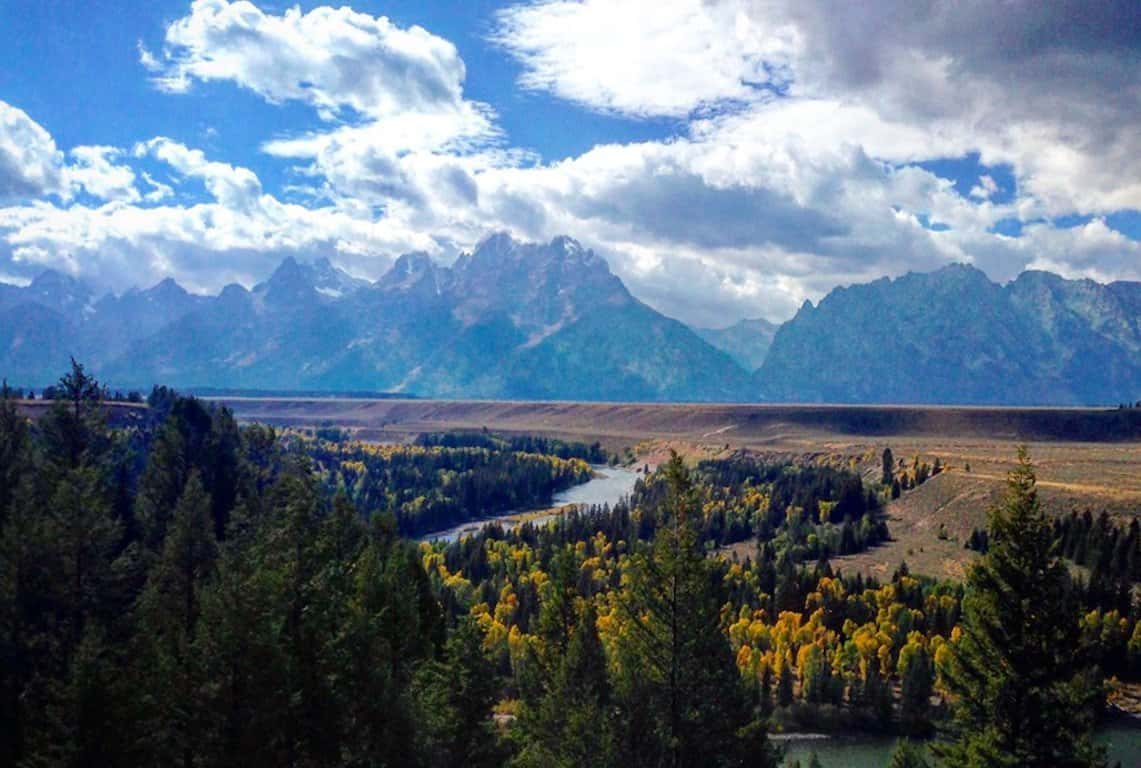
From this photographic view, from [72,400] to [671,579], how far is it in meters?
54.3

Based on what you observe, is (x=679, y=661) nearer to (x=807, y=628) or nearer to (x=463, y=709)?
(x=463, y=709)

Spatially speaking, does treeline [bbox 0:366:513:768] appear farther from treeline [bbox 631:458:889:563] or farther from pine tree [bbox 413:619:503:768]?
treeline [bbox 631:458:889:563]

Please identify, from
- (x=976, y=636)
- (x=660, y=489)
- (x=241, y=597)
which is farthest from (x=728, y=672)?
(x=660, y=489)

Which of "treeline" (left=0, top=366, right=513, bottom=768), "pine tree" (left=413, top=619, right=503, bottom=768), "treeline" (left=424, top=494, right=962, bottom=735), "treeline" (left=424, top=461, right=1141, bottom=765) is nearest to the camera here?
"treeline" (left=0, top=366, right=513, bottom=768)

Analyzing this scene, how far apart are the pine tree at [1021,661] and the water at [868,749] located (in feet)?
148

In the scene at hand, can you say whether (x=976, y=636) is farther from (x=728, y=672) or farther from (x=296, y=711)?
(x=296, y=711)

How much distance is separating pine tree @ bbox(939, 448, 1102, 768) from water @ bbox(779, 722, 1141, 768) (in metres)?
45.1

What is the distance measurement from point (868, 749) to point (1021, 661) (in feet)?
175

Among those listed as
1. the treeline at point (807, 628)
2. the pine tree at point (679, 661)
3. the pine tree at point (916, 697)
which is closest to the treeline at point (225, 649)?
the pine tree at point (679, 661)

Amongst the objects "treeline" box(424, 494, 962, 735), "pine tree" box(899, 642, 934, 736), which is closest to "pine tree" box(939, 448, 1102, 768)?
"treeline" box(424, 494, 962, 735)

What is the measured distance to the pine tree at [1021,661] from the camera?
23.4 metres

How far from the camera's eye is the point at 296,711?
1017 inches

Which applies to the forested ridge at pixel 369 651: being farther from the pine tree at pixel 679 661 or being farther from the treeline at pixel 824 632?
the treeline at pixel 824 632

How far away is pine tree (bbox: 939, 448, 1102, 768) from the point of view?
23406 mm
